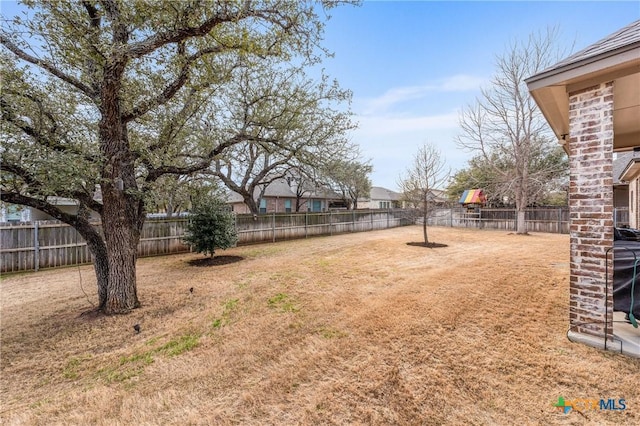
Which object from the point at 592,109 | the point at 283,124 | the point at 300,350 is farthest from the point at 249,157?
the point at 592,109

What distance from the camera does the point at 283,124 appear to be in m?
7.24

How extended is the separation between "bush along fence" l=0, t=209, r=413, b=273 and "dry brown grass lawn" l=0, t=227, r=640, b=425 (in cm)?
210

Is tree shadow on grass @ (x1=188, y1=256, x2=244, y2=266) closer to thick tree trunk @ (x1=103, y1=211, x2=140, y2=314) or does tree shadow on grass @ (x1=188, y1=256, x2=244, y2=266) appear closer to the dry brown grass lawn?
the dry brown grass lawn

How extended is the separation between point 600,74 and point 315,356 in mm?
4380

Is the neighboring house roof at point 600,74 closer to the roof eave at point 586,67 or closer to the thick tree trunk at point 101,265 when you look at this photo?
the roof eave at point 586,67

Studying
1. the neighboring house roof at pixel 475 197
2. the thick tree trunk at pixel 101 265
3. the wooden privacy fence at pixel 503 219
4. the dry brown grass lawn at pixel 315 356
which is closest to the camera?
the dry brown grass lawn at pixel 315 356

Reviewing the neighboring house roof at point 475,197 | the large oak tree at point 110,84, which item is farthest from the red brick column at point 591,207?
the neighboring house roof at point 475,197

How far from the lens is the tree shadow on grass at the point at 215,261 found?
8.50m

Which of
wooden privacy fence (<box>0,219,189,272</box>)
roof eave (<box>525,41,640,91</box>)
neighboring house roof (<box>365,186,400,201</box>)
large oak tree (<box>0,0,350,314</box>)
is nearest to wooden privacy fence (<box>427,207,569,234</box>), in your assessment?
roof eave (<box>525,41,640,91</box>)

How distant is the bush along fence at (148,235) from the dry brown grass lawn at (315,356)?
210 cm

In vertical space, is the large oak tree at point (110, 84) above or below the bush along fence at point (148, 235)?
above

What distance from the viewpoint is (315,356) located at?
3.08 m

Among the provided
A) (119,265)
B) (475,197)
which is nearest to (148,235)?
(119,265)

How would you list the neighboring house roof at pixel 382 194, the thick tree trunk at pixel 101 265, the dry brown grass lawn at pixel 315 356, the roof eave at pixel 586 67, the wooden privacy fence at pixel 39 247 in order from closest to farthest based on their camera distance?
the dry brown grass lawn at pixel 315 356
the roof eave at pixel 586 67
the thick tree trunk at pixel 101 265
the wooden privacy fence at pixel 39 247
the neighboring house roof at pixel 382 194
